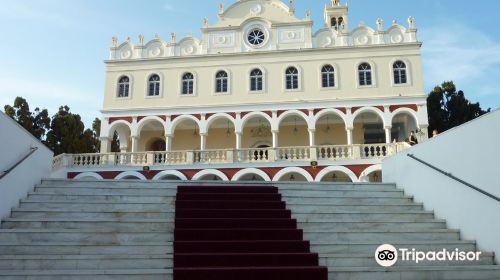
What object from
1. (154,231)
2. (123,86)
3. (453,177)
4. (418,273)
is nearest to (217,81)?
(123,86)

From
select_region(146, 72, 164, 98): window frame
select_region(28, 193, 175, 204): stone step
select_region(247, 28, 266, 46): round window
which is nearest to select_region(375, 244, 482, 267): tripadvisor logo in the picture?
select_region(28, 193, 175, 204): stone step

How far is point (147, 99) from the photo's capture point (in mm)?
24828

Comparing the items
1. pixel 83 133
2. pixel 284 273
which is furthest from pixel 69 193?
pixel 83 133

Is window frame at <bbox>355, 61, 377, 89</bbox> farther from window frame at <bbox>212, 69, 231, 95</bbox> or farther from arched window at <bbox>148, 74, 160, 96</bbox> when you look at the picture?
arched window at <bbox>148, 74, 160, 96</bbox>

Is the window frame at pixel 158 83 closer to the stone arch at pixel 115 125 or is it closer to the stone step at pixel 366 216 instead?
the stone arch at pixel 115 125

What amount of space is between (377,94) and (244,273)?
18897 millimetres

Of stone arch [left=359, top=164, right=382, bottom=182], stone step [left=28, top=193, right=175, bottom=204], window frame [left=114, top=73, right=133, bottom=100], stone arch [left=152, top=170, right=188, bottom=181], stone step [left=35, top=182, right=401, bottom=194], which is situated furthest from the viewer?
window frame [left=114, top=73, right=133, bottom=100]

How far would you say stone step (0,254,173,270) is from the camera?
593 cm

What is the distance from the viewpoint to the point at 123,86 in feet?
82.8

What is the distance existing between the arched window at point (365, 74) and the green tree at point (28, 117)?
823 inches

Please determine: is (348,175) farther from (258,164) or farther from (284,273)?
(284,273)

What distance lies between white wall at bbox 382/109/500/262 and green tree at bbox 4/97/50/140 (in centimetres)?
2701

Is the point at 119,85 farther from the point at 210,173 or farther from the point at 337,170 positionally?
the point at 337,170

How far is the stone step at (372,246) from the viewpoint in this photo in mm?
6656
